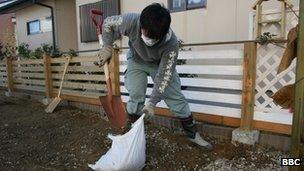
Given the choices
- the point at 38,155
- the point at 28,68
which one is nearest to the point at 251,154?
the point at 38,155

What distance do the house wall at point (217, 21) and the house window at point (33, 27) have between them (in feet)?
24.3

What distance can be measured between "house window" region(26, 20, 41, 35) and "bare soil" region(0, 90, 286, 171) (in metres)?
7.96

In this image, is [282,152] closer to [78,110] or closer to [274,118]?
[274,118]

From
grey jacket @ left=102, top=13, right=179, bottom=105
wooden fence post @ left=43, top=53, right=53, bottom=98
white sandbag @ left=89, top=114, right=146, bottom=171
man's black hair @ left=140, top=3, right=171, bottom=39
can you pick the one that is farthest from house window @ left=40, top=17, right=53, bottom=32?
man's black hair @ left=140, top=3, right=171, bottom=39

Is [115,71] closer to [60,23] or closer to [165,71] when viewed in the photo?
[165,71]

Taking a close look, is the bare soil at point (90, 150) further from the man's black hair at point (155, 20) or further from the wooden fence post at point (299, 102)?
the wooden fence post at point (299, 102)

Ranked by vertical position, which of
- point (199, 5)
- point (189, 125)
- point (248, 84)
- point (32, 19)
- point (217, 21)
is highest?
point (32, 19)

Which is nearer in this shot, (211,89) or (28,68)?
(211,89)

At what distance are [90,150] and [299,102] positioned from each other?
118 inches

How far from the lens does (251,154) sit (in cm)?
370

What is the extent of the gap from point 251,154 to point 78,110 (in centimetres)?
363

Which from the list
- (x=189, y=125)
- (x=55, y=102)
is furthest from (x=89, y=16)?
(x=189, y=125)

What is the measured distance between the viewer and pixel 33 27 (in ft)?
44.0

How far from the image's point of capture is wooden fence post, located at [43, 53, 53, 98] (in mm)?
7004
